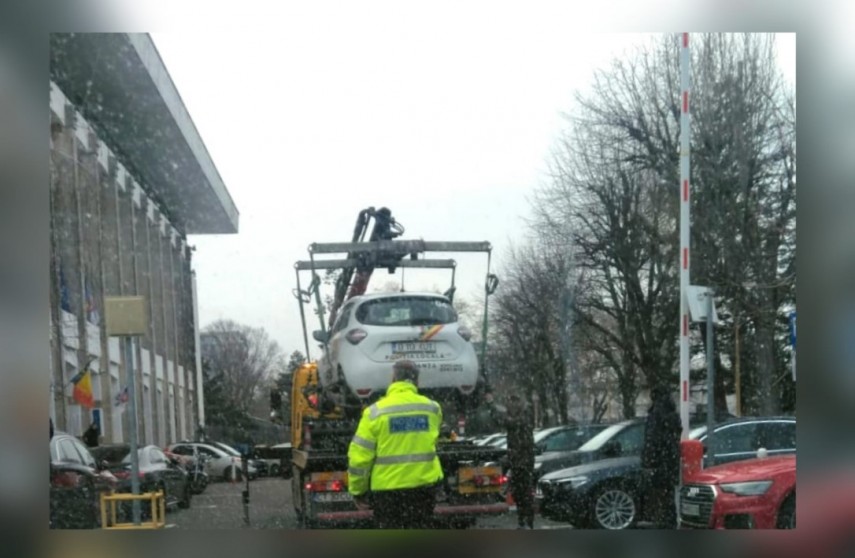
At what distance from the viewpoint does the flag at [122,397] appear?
10.8ft

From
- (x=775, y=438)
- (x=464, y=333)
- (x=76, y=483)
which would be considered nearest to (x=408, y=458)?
(x=464, y=333)

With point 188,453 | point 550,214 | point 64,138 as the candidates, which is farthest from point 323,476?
point 64,138

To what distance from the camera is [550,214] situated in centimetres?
327

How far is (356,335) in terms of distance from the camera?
334 centimetres

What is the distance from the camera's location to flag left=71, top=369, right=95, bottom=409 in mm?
3318

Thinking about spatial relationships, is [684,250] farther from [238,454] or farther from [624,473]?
[238,454]

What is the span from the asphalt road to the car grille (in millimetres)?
429

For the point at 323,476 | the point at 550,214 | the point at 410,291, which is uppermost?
the point at 550,214

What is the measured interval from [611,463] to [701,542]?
45cm

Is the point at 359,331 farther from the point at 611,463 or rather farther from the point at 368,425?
the point at 611,463

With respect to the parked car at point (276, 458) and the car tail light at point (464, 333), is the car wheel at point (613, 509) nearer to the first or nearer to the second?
the car tail light at point (464, 333)

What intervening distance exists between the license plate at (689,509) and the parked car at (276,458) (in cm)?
143

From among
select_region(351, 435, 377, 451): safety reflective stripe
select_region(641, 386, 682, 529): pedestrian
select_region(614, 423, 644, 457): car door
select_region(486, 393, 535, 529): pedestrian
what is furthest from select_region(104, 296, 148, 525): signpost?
select_region(641, 386, 682, 529): pedestrian

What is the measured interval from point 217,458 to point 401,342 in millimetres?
800
